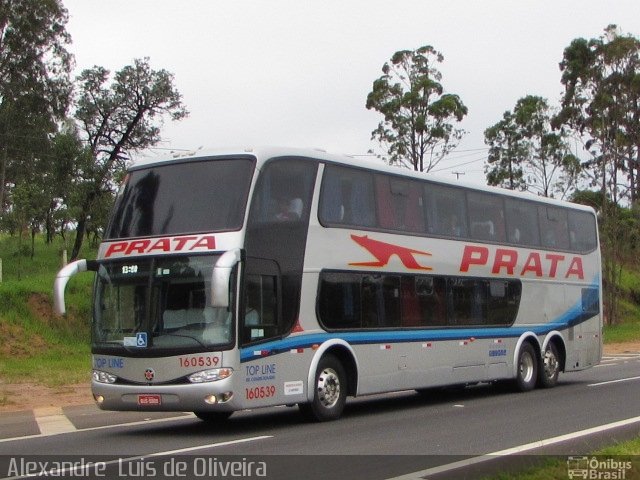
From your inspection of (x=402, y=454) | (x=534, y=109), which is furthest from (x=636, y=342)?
(x=402, y=454)

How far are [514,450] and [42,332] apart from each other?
2163cm

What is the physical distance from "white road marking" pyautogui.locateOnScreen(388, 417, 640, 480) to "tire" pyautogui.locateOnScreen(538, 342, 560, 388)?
6910mm

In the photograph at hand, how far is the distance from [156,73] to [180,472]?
40492 mm

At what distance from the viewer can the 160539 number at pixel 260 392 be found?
43.5ft

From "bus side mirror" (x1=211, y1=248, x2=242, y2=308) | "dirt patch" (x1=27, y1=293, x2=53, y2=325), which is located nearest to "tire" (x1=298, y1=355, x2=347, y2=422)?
"bus side mirror" (x1=211, y1=248, x2=242, y2=308)

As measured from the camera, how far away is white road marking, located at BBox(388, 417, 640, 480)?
29.8 ft

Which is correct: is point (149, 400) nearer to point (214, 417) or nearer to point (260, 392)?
point (260, 392)

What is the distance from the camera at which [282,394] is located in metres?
13.8

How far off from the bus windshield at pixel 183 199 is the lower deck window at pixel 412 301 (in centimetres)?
204

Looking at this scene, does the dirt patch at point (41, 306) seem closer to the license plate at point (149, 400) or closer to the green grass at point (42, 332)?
the green grass at point (42, 332)

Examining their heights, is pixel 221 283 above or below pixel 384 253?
below

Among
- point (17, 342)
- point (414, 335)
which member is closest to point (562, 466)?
point (414, 335)

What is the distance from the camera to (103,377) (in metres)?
13.8

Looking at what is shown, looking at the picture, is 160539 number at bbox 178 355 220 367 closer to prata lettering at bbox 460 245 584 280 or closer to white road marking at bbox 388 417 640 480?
white road marking at bbox 388 417 640 480
